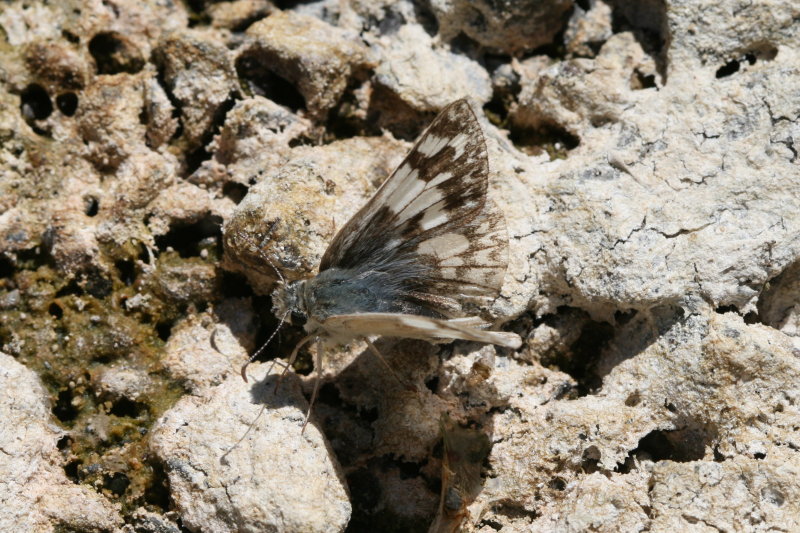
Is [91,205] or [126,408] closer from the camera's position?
[126,408]

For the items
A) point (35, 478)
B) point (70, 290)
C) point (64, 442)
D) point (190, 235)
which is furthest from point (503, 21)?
point (35, 478)

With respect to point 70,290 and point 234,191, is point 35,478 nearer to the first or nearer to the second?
point 70,290

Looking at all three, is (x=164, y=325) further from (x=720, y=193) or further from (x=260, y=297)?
(x=720, y=193)

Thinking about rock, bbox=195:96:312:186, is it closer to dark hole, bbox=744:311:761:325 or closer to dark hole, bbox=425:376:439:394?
dark hole, bbox=425:376:439:394

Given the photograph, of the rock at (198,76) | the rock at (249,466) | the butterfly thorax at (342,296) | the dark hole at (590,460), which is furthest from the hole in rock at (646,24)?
the rock at (249,466)

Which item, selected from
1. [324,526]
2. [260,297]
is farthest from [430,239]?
[324,526]

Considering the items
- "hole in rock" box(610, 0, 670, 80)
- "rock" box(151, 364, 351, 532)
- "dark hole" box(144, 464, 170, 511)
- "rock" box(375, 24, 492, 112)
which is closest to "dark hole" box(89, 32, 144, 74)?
"rock" box(375, 24, 492, 112)

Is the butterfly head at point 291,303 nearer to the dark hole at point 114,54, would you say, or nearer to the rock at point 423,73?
the rock at point 423,73
